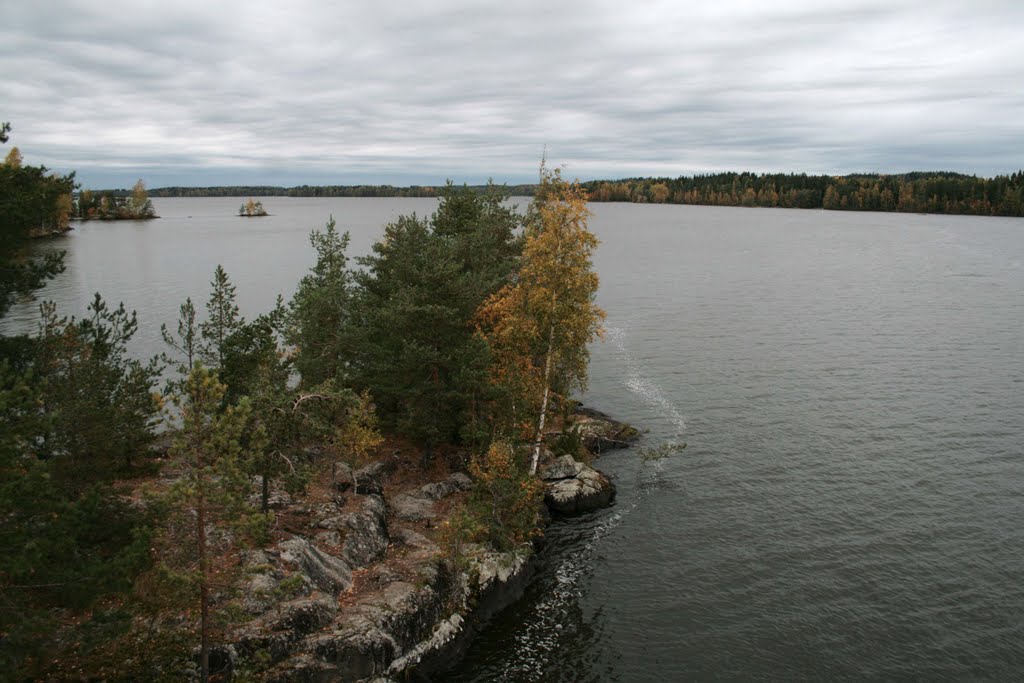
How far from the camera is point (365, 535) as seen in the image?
26484 millimetres

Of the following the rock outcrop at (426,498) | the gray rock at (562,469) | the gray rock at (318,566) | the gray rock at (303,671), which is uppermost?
the gray rock at (318,566)

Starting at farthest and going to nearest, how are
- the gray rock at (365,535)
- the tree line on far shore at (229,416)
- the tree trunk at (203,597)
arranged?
the gray rock at (365,535) → the tree trunk at (203,597) → the tree line on far shore at (229,416)

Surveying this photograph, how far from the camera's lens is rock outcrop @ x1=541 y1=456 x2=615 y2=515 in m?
35.4

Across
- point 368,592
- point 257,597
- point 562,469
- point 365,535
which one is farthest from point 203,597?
point 562,469

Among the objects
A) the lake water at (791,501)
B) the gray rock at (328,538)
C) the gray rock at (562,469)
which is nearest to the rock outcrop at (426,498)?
the gray rock at (328,538)

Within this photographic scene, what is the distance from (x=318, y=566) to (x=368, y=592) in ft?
6.61

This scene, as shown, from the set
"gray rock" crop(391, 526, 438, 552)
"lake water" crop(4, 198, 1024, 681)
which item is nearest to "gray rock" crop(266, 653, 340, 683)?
"lake water" crop(4, 198, 1024, 681)

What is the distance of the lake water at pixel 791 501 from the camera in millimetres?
24594

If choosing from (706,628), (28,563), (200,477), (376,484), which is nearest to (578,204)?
(376,484)

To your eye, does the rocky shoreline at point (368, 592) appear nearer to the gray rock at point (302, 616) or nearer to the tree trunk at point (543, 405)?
the gray rock at point (302, 616)

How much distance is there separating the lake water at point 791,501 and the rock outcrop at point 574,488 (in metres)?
1.00

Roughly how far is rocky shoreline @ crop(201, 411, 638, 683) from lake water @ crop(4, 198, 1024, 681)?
1445mm

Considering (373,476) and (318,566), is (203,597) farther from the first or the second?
(373,476)

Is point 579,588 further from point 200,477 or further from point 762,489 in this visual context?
point 200,477
